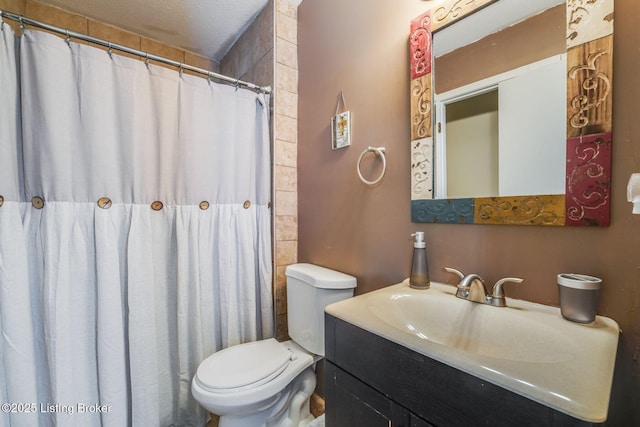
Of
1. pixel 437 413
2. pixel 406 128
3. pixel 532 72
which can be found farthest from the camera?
pixel 406 128

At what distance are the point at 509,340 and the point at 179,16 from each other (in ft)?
7.85

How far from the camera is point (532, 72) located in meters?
0.78

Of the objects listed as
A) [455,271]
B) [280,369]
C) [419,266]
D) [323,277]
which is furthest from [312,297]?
[455,271]

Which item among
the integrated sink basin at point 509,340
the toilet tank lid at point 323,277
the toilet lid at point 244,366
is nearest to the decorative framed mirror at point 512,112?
the integrated sink basin at point 509,340

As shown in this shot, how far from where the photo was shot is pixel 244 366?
1216mm

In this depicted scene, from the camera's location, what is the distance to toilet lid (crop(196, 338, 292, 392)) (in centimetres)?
110

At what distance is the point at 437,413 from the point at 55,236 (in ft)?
4.87

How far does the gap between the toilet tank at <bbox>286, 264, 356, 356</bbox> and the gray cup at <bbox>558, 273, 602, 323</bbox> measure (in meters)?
0.75

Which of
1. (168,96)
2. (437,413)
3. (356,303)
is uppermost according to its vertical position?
(168,96)

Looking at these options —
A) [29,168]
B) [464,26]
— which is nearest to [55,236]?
[29,168]

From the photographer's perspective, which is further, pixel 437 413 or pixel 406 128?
pixel 406 128

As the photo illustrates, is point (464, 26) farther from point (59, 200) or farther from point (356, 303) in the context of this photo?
point (59, 200)

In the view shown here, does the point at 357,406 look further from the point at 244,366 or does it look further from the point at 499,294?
the point at 244,366

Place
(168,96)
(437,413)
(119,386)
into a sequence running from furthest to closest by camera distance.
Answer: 1. (168,96)
2. (119,386)
3. (437,413)
